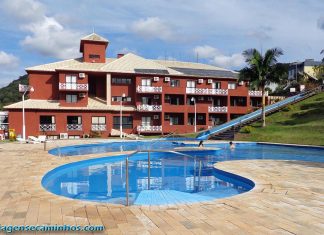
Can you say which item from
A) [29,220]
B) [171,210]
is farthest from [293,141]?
[29,220]

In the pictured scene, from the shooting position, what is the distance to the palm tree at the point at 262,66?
107 feet

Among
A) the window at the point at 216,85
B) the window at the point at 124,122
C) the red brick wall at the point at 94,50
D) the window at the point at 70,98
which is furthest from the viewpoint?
the window at the point at 216,85

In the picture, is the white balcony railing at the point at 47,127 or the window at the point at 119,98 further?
the window at the point at 119,98

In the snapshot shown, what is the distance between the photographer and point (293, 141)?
26891 millimetres

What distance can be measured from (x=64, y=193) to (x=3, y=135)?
26.8 meters

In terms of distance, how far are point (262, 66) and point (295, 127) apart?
6.99 m

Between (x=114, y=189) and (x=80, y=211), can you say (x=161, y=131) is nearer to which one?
(x=114, y=189)

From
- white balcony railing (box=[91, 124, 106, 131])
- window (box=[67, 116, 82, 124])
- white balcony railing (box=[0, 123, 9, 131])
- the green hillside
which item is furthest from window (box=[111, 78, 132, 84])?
the green hillside

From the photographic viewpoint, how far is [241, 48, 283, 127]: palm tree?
32594 millimetres

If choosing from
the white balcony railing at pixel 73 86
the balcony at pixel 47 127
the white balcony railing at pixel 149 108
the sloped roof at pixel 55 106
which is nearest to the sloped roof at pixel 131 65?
the white balcony railing at pixel 73 86

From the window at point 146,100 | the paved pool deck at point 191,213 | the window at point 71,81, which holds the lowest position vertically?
the paved pool deck at point 191,213

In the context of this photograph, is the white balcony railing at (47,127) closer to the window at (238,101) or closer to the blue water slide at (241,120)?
the blue water slide at (241,120)

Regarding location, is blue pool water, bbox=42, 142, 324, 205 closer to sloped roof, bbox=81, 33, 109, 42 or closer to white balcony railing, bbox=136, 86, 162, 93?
white balcony railing, bbox=136, 86, 162, 93

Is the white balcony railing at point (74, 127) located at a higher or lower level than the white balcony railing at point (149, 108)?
lower
